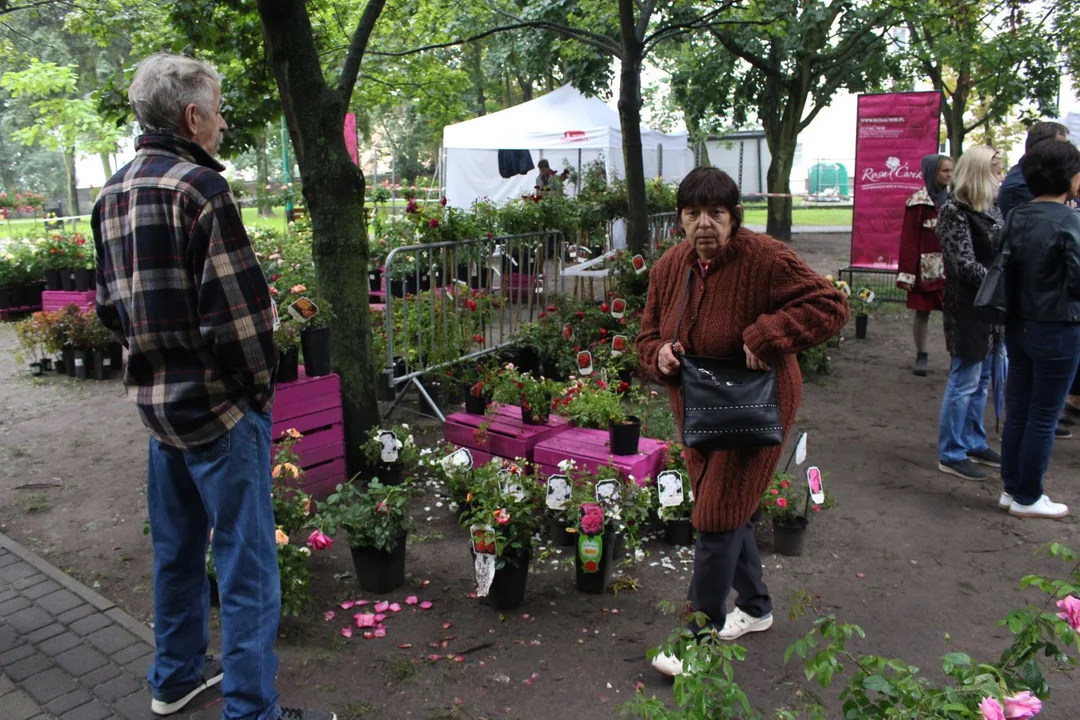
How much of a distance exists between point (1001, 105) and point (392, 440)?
17653mm

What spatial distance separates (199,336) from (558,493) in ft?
6.53

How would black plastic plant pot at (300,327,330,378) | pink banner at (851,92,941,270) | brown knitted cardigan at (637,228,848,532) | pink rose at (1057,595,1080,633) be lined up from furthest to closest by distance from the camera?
1. pink banner at (851,92,941,270)
2. black plastic plant pot at (300,327,330,378)
3. brown knitted cardigan at (637,228,848,532)
4. pink rose at (1057,595,1080,633)

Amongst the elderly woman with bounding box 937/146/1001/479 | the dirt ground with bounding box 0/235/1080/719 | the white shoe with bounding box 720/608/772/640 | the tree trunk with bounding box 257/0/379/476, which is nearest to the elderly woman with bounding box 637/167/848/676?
the white shoe with bounding box 720/608/772/640

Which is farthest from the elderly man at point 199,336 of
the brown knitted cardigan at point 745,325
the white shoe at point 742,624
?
the white shoe at point 742,624

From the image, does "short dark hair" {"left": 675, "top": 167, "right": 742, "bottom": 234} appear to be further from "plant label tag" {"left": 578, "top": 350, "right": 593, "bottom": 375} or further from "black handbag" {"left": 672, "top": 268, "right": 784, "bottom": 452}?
"plant label tag" {"left": 578, "top": 350, "right": 593, "bottom": 375}

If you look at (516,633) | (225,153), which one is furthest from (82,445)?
(516,633)

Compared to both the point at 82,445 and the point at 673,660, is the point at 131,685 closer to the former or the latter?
the point at 673,660

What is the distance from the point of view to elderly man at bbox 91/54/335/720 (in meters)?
2.44

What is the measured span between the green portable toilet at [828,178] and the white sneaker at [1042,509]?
46565mm

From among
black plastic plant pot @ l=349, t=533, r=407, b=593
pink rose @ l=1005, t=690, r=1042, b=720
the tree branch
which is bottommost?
black plastic plant pot @ l=349, t=533, r=407, b=593

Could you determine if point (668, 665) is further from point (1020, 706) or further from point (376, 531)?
point (1020, 706)

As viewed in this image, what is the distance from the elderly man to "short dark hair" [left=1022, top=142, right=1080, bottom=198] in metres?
3.85

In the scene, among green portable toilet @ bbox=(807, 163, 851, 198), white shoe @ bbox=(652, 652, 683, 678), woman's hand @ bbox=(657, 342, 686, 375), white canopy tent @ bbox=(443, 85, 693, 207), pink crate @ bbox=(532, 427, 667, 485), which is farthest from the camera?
green portable toilet @ bbox=(807, 163, 851, 198)

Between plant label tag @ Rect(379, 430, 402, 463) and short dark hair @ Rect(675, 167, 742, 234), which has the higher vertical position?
short dark hair @ Rect(675, 167, 742, 234)
